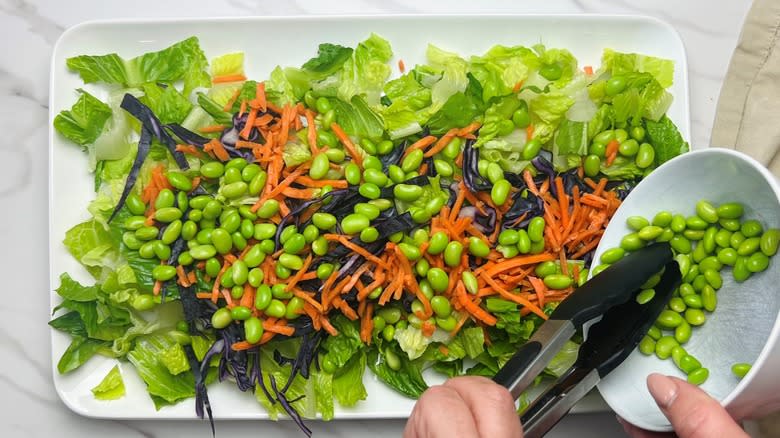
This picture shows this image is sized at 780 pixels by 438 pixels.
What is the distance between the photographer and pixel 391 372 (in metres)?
2.21

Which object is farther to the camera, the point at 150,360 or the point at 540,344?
the point at 150,360

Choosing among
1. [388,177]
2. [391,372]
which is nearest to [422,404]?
[391,372]

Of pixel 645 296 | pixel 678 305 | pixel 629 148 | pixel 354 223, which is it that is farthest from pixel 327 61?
pixel 678 305

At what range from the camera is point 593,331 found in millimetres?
2016

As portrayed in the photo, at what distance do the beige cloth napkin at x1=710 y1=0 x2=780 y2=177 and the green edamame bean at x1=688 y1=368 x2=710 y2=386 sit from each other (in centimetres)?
77

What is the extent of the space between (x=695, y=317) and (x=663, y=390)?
1.40 feet

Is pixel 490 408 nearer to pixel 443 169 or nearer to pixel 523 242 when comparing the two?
pixel 523 242

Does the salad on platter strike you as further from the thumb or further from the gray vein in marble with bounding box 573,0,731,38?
the thumb

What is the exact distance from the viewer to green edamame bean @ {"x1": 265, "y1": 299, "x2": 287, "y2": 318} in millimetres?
2096

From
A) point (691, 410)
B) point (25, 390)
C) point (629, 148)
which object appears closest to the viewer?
point (691, 410)

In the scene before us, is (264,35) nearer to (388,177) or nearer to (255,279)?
(388,177)

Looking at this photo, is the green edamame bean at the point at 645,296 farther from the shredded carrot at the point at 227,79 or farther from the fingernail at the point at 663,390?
the shredded carrot at the point at 227,79

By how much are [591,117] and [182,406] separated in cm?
160

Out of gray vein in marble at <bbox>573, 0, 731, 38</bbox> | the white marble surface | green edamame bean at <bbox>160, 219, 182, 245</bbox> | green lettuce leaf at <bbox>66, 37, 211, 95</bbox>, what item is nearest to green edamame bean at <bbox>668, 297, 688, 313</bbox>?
the white marble surface
